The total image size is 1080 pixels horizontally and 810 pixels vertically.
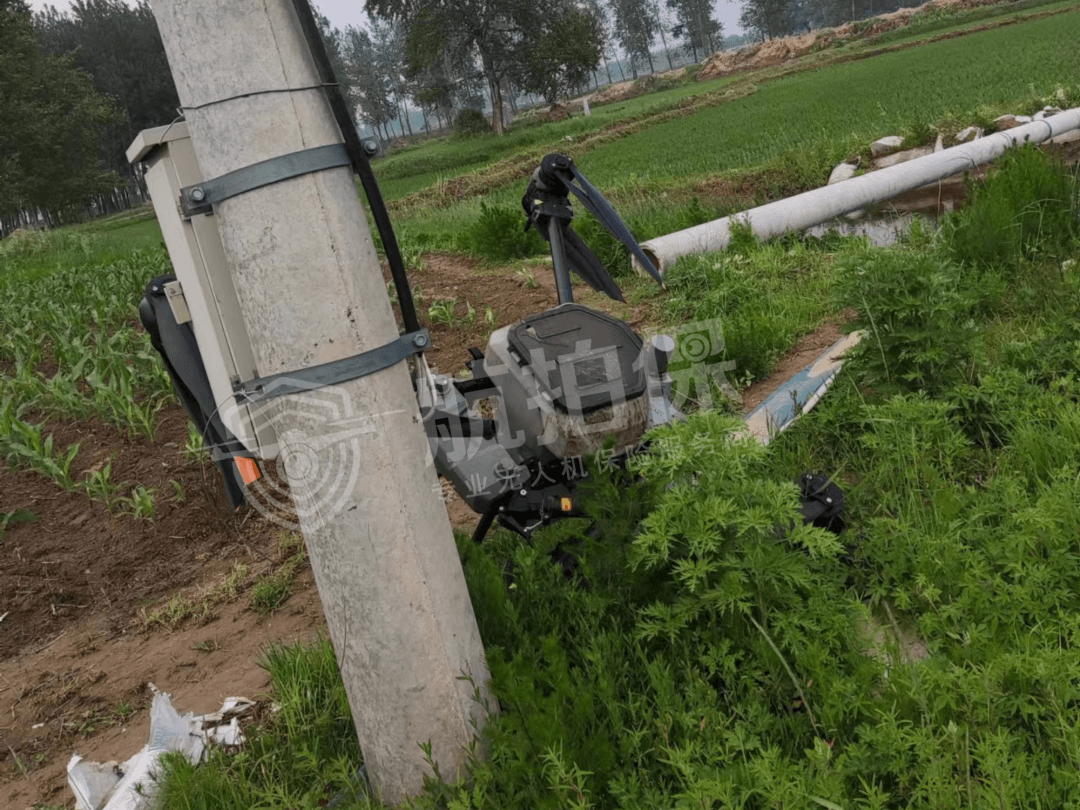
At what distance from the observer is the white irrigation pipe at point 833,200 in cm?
702

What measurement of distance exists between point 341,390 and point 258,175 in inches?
17.1

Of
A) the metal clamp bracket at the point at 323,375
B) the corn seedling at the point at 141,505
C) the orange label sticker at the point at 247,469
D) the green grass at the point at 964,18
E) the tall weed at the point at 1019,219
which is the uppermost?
the green grass at the point at 964,18

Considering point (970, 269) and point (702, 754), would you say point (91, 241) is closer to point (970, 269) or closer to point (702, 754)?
point (970, 269)

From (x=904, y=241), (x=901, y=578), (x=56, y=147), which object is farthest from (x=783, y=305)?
(x=56, y=147)

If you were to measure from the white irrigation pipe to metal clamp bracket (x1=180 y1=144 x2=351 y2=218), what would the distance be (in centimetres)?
528

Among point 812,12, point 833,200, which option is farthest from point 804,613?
point 812,12

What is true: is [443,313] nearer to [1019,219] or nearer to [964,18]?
[1019,219]

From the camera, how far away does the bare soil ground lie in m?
2.80

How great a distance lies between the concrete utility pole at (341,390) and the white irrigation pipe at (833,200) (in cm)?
523

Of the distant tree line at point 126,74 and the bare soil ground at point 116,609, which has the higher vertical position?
the distant tree line at point 126,74

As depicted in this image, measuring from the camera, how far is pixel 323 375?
177cm

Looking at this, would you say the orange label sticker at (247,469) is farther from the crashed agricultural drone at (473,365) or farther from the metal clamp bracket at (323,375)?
the metal clamp bracket at (323,375)

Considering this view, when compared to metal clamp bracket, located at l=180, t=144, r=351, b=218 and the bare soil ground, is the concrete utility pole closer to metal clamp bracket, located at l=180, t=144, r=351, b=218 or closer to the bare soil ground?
metal clamp bracket, located at l=180, t=144, r=351, b=218

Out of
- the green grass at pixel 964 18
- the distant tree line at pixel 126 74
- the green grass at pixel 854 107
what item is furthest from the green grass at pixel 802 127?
the distant tree line at pixel 126 74
